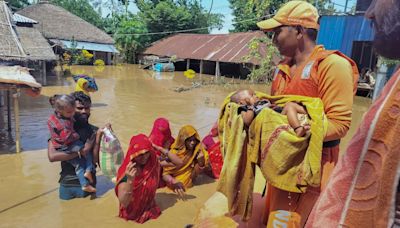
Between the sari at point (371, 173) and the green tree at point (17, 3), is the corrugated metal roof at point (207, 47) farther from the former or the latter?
the sari at point (371, 173)

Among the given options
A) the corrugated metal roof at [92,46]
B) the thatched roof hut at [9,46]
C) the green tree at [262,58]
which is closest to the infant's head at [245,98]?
the thatched roof hut at [9,46]

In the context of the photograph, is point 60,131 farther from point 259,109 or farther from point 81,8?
point 81,8

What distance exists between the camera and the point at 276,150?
185 cm

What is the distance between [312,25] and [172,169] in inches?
130

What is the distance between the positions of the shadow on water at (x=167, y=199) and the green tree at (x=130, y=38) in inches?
1138

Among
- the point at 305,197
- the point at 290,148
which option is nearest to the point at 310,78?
the point at 290,148

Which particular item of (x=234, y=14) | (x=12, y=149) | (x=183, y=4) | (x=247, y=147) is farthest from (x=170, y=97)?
(x=183, y=4)

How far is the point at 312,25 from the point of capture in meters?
2.02

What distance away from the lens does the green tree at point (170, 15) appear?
3198 centimetres

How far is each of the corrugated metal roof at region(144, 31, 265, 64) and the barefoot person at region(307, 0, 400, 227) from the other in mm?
19657

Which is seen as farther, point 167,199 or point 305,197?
point 167,199

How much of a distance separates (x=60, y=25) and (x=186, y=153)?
27.0 m

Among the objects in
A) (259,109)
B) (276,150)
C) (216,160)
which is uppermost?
(259,109)

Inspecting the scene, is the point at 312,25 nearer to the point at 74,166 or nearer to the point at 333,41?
the point at 74,166
